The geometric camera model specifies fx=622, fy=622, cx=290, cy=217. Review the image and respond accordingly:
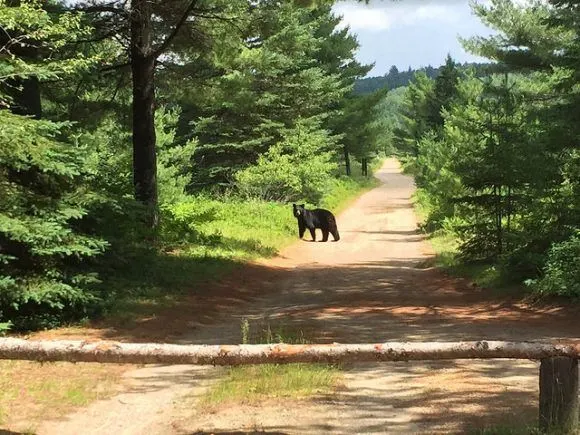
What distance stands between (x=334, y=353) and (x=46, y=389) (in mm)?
3531

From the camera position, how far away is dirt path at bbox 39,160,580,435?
5332 mm

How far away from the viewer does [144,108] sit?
16312 millimetres

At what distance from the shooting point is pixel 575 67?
1248cm

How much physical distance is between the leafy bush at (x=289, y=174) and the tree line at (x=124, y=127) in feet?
0.24

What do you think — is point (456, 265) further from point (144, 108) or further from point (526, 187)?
point (144, 108)

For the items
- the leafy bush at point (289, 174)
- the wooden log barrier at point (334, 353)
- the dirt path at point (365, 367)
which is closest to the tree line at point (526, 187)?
the dirt path at point (365, 367)

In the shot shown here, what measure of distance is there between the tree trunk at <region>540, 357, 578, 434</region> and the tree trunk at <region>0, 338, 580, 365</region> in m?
0.22

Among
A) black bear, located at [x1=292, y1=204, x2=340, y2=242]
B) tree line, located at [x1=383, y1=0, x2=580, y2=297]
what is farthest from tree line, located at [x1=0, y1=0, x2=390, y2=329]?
tree line, located at [x1=383, y1=0, x2=580, y2=297]

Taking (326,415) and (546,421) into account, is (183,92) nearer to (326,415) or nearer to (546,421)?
(326,415)

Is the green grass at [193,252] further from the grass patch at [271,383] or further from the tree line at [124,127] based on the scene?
the grass patch at [271,383]

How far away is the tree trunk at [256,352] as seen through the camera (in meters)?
4.82

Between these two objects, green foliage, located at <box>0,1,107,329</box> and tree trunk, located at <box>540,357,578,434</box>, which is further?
green foliage, located at <box>0,1,107,329</box>

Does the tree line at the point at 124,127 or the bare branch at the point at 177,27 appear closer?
the tree line at the point at 124,127

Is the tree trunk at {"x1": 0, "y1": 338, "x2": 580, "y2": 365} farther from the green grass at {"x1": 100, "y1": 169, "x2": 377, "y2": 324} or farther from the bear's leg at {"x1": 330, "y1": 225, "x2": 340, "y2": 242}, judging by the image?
the bear's leg at {"x1": 330, "y1": 225, "x2": 340, "y2": 242}
